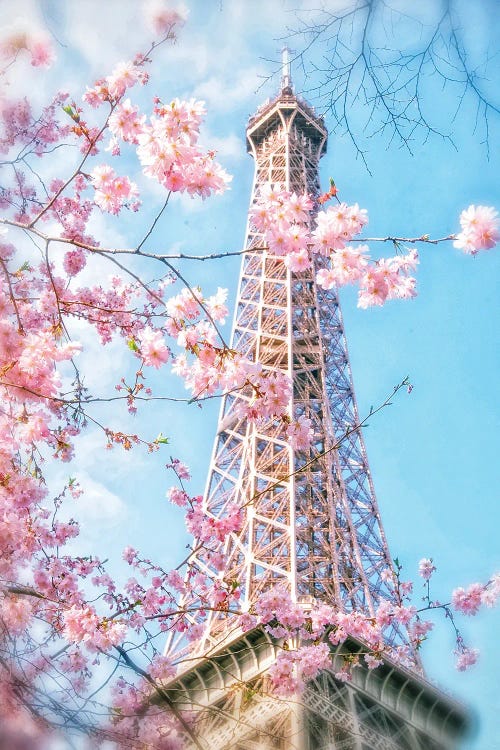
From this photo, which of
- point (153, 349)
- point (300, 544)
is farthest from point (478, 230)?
point (300, 544)

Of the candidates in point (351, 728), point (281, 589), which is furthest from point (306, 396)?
point (281, 589)

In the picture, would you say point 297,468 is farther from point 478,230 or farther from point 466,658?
point 478,230

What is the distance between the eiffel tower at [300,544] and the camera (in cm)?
1380

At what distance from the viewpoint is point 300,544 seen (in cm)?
1997

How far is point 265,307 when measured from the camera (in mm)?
27047

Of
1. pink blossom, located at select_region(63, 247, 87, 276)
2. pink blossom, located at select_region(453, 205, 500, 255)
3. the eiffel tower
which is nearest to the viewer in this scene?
pink blossom, located at select_region(453, 205, 500, 255)

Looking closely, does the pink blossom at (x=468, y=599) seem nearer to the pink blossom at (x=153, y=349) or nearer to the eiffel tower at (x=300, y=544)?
the eiffel tower at (x=300, y=544)

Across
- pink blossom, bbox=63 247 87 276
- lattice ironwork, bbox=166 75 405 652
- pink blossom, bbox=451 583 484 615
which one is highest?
lattice ironwork, bbox=166 75 405 652

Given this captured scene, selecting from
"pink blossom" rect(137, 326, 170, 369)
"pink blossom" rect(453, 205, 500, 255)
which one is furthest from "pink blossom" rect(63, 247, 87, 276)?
"pink blossom" rect(453, 205, 500, 255)

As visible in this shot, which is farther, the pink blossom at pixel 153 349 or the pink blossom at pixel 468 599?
the pink blossom at pixel 468 599

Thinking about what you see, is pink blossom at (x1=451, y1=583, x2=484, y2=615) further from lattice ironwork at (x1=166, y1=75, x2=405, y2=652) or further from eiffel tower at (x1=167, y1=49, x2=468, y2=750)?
lattice ironwork at (x1=166, y1=75, x2=405, y2=652)

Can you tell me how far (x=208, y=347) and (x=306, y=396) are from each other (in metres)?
19.4

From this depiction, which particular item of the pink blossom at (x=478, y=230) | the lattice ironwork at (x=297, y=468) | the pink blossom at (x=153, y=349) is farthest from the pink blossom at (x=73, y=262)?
the lattice ironwork at (x=297, y=468)

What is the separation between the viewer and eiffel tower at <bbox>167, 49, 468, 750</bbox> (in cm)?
1380
